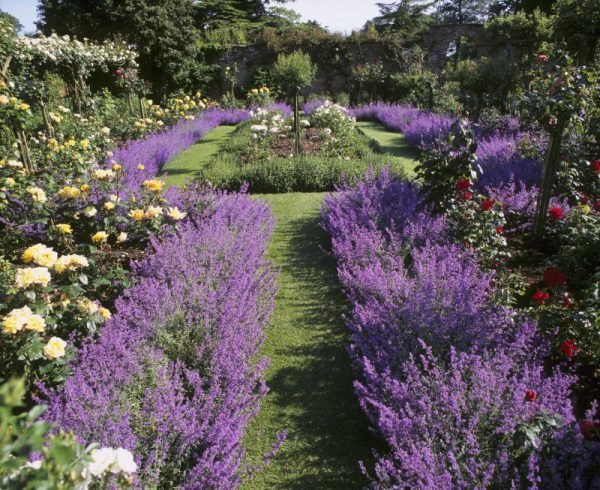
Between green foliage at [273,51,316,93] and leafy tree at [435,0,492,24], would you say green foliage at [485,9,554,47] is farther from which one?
leafy tree at [435,0,492,24]

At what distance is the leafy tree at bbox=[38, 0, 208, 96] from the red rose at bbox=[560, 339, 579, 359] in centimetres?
1773

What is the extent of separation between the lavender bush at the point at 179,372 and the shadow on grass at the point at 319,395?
0.24 metres

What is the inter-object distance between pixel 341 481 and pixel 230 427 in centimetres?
61

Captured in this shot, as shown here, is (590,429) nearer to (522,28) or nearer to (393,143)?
(393,143)

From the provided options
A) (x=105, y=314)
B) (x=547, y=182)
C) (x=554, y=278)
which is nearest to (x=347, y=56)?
(x=547, y=182)

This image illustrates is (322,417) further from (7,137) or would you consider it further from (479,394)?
(7,137)

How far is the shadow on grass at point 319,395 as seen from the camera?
2311 millimetres

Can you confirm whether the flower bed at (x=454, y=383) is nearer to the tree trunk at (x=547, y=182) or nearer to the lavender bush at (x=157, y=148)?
the tree trunk at (x=547, y=182)

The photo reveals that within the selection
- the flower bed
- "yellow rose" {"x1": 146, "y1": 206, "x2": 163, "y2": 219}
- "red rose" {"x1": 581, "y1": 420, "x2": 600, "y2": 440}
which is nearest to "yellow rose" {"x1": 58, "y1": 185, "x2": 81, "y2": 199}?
"yellow rose" {"x1": 146, "y1": 206, "x2": 163, "y2": 219}

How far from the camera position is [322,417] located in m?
2.64

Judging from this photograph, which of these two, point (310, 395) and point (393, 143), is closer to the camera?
point (310, 395)

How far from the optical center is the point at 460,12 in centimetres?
3884

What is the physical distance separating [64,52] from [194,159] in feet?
9.79

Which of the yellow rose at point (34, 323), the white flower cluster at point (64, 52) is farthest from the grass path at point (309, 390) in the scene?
the white flower cluster at point (64, 52)
